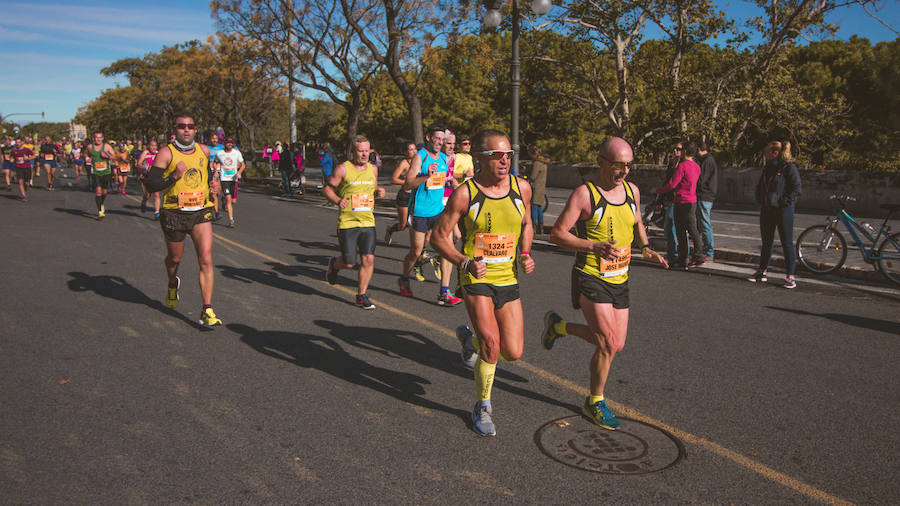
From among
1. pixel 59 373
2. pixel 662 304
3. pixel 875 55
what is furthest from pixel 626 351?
pixel 875 55

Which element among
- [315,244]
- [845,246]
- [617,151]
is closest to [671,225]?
[845,246]

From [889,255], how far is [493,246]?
282 inches

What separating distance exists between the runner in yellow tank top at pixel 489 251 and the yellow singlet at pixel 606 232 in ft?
1.28

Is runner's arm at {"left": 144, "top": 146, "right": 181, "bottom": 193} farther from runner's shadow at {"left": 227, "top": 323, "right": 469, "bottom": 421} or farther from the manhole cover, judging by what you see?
the manhole cover

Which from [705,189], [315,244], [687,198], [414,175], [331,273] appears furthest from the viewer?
[315,244]

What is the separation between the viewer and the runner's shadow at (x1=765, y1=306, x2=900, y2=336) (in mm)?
6602

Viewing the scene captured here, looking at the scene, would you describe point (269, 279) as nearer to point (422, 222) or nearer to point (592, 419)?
point (422, 222)

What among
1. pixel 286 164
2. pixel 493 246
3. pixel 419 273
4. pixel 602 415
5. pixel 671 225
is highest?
pixel 286 164

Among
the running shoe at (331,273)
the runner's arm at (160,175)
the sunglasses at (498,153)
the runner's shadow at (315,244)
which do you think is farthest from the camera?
the runner's shadow at (315,244)

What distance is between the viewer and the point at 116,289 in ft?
26.5

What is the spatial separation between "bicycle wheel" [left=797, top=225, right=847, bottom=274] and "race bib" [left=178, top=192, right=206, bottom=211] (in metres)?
7.88

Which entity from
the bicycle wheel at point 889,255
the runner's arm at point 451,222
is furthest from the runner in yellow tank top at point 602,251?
the bicycle wheel at point 889,255

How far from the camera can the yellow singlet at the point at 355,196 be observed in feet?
23.7

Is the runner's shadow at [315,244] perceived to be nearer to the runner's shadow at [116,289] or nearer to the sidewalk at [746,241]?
the runner's shadow at [116,289]
